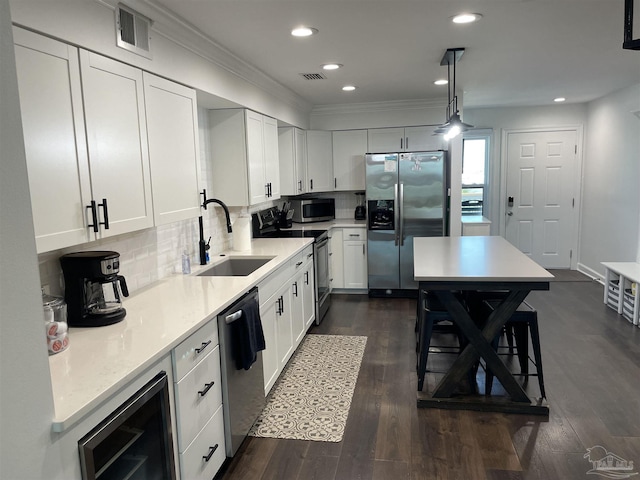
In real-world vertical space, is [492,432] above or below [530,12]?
below

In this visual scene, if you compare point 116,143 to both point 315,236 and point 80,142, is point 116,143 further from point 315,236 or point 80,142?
point 315,236

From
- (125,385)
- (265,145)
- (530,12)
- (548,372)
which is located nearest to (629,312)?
(548,372)

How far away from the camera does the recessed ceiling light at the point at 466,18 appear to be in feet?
8.53

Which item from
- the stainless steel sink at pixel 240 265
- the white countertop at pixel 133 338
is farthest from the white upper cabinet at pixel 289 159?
the white countertop at pixel 133 338

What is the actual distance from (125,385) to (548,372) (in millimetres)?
3086

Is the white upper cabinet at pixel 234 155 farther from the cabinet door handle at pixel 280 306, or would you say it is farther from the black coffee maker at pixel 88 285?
the black coffee maker at pixel 88 285

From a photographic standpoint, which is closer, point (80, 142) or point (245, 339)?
point (80, 142)

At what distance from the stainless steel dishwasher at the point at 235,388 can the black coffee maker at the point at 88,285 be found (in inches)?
20.4

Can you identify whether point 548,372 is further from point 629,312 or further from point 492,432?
point 629,312

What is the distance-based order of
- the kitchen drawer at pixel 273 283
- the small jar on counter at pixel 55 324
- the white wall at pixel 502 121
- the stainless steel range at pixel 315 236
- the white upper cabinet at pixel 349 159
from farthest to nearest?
the white wall at pixel 502 121
the white upper cabinet at pixel 349 159
the stainless steel range at pixel 315 236
the kitchen drawer at pixel 273 283
the small jar on counter at pixel 55 324

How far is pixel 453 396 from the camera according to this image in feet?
10.1

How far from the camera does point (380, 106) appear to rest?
5738mm

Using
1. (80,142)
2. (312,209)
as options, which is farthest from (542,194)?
(80,142)

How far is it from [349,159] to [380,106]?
76cm
